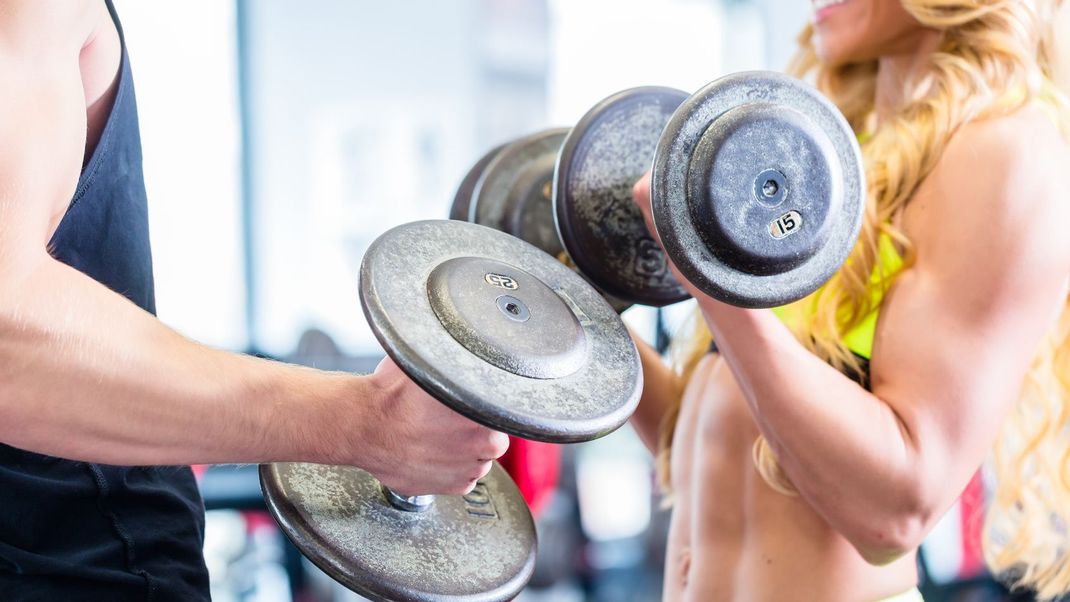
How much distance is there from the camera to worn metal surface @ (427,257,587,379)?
750mm

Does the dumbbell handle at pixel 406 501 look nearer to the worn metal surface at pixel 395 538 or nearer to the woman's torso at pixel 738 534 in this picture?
the worn metal surface at pixel 395 538

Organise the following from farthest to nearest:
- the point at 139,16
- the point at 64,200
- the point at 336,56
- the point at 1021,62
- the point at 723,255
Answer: the point at 336,56, the point at 139,16, the point at 1021,62, the point at 723,255, the point at 64,200

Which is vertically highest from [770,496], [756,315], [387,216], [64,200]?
[64,200]

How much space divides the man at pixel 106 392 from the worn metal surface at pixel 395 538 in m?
0.07

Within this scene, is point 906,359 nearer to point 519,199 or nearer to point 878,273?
point 878,273

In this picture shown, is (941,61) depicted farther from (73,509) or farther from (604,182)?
(73,509)

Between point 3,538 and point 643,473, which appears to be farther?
point 643,473

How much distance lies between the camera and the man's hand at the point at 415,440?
0.77 meters

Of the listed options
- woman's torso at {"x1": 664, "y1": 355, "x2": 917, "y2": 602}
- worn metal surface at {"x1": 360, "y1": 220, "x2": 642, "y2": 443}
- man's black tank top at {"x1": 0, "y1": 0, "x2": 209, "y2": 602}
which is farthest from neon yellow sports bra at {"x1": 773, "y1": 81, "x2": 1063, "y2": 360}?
man's black tank top at {"x1": 0, "y1": 0, "x2": 209, "y2": 602}

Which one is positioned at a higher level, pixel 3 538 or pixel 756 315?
pixel 756 315

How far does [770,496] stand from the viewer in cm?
101

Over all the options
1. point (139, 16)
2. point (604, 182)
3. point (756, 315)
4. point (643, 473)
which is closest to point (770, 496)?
point (756, 315)

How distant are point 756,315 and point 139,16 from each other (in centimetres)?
299

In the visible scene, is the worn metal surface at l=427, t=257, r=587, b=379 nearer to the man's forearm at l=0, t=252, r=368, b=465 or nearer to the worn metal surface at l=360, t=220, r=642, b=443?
the worn metal surface at l=360, t=220, r=642, b=443
